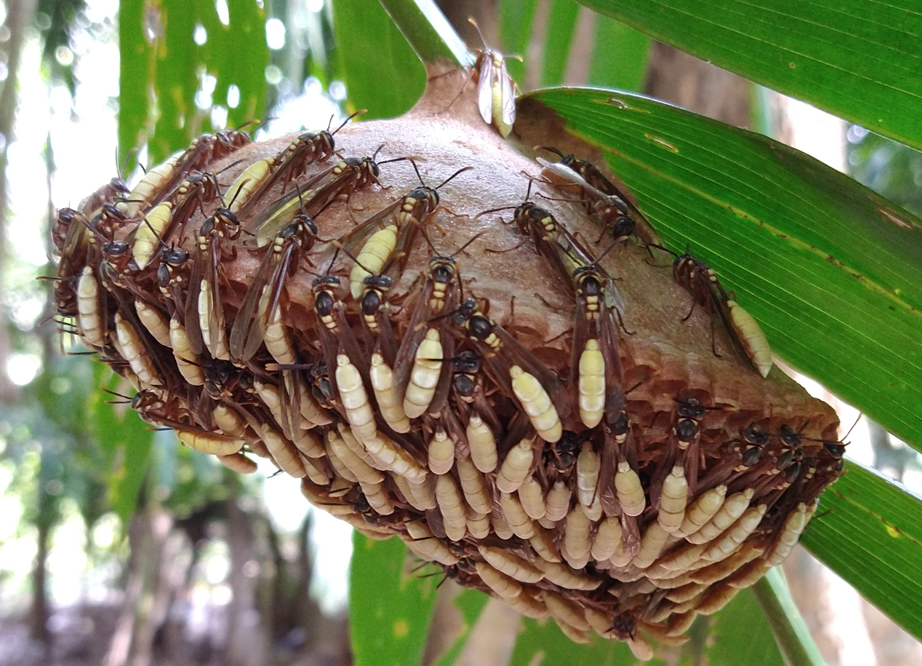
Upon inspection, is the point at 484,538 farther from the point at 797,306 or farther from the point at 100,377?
the point at 100,377

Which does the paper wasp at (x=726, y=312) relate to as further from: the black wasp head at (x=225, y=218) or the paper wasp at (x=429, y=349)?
the black wasp head at (x=225, y=218)

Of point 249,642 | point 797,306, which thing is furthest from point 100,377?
point 249,642

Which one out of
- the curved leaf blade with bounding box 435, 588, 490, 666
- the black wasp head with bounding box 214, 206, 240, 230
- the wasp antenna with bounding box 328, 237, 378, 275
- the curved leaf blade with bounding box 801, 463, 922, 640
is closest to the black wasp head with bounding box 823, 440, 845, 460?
the curved leaf blade with bounding box 801, 463, 922, 640

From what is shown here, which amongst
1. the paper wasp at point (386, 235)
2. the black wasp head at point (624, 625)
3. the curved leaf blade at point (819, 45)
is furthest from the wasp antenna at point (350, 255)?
the black wasp head at point (624, 625)

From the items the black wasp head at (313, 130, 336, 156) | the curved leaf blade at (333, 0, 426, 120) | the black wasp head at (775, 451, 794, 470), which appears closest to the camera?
the black wasp head at (775, 451, 794, 470)

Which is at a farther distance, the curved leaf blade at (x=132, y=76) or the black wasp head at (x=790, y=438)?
the curved leaf blade at (x=132, y=76)

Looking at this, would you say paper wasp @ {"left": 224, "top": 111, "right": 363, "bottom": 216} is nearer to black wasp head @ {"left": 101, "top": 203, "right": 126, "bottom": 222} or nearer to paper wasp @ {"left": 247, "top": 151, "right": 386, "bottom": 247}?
paper wasp @ {"left": 247, "top": 151, "right": 386, "bottom": 247}
